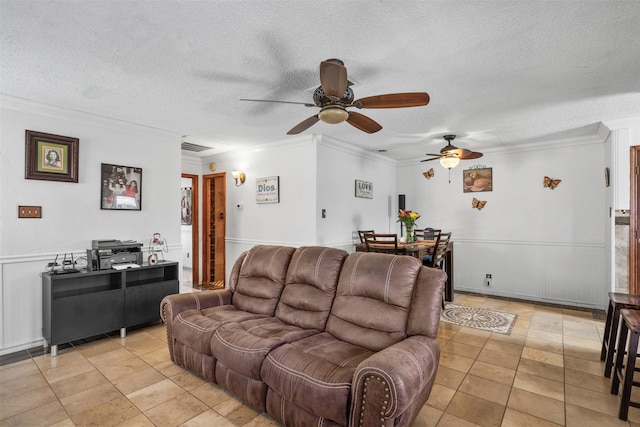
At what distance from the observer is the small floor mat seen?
150 inches

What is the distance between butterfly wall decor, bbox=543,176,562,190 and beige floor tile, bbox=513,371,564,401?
327 centimetres

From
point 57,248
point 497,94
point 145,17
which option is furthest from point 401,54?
point 57,248

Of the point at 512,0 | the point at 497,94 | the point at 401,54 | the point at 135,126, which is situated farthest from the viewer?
the point at 135,126

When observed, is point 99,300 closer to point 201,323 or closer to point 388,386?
point 201,323

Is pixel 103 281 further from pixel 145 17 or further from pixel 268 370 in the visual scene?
pixel 145 17

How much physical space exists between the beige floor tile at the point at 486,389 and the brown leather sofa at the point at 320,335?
0.70 metres

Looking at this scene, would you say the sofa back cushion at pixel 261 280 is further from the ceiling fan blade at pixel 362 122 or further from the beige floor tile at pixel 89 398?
the ceiling fan blade at pixel 362 122

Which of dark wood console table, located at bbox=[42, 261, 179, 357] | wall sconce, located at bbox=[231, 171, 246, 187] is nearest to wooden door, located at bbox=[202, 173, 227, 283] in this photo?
wall sconce, located at bbox=[231, 171, 246, 187]

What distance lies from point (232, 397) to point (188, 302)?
2.98 feet

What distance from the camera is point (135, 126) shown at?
3.96 metres

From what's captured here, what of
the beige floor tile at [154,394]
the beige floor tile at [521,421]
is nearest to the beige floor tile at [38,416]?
the beige floor tile at [154,394]

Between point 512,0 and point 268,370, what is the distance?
245cm

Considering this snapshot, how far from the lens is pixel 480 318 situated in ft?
13.5

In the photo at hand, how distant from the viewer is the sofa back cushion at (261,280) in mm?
2832
